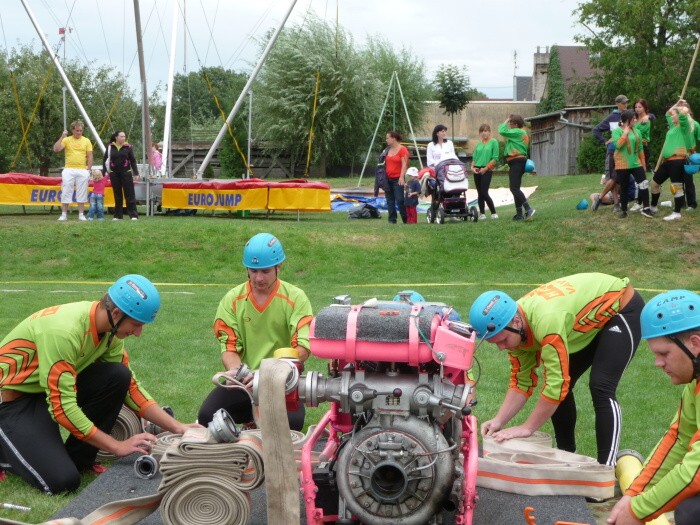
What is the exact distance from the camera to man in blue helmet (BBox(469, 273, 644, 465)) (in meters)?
4.84

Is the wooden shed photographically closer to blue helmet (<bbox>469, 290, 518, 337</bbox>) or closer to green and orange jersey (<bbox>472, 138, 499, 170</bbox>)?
green and orange jersey (<bbox>472, 138, 499, 170</bbox>)

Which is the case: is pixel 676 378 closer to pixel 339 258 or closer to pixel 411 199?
pixel 339 258

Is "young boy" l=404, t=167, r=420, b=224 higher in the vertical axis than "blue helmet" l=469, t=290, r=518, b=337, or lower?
higher

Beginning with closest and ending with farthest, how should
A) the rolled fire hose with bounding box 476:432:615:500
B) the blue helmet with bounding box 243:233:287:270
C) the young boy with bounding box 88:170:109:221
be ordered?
the rolled fire hose with bounding box 476:432:615:500 < the blue helmet with bounding box 243:233:287:270 < the young boy with bounding box 88:170:109:221

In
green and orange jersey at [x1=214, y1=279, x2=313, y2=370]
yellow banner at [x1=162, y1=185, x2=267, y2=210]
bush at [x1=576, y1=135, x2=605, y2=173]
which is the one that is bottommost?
green and orange jersey at [x1=214, y1=279, x2=313, y2=370]

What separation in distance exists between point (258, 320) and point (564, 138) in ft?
112

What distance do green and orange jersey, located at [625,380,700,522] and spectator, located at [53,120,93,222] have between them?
1506 centimetres

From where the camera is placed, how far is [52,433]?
5.05 metres

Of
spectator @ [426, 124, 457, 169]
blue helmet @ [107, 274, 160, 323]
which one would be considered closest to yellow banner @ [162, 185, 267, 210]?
spectator @ [426, 124, 457, 169]

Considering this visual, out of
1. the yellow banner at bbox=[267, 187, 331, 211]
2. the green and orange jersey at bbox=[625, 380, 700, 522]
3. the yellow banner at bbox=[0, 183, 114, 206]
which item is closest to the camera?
the green and orange jersey at bbox=[625, 380, 700, 522]

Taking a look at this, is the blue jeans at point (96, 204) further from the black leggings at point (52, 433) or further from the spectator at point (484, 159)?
the black leggings at point (52, 433)

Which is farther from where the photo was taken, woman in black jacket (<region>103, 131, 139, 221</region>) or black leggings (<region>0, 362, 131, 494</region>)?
woman in black jacket (<region>103, 131, 139, 221</region>)

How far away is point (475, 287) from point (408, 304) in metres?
8.24

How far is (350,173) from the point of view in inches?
1636
